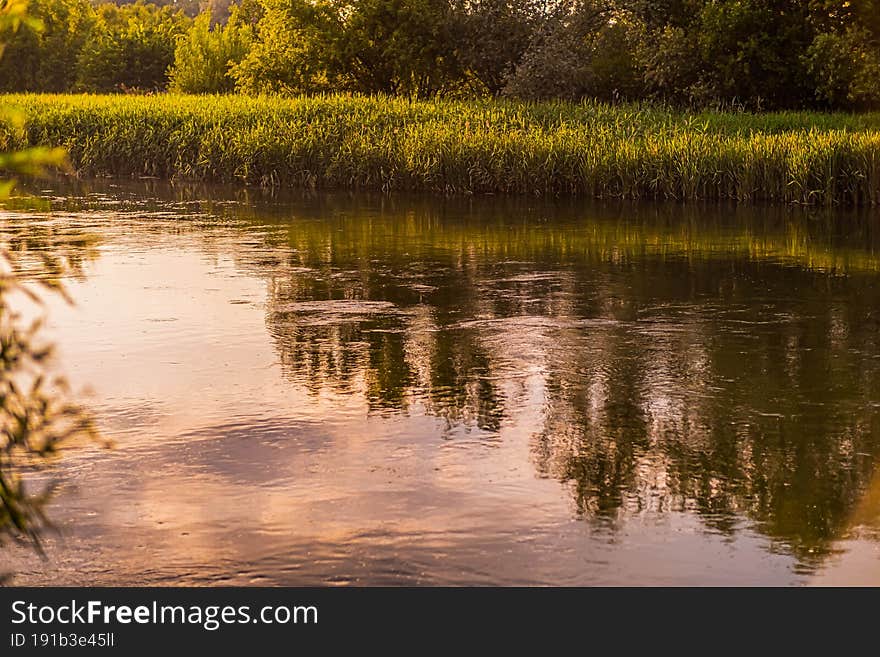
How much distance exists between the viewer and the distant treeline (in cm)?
3356

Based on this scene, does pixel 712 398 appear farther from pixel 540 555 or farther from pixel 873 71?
pixel 873 71

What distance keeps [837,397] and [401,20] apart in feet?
120

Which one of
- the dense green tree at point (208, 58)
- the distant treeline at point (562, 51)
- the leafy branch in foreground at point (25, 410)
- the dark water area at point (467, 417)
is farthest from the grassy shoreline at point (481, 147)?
the dense green tree at point (208, 58)

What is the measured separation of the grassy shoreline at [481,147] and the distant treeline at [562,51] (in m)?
4.33

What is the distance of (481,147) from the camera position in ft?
82.3

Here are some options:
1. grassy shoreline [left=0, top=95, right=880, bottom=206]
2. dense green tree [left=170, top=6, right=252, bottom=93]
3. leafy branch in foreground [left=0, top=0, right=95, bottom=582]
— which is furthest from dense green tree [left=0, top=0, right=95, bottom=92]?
→ leafy branch in foreground [left=0, top=0, right=95, bottom=582]

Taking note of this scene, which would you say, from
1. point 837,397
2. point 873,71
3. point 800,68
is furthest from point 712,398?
point 800,68

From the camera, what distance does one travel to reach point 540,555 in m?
5.75

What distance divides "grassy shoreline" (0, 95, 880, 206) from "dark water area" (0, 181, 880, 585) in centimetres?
698

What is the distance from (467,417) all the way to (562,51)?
99.8ft

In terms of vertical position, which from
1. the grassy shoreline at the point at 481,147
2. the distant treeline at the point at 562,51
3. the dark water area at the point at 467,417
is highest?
the distant treeline at the point at 562,51

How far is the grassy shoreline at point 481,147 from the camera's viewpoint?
74.9 ft

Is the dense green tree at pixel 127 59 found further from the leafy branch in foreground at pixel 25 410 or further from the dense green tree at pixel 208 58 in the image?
the leafy branch in foreground at pixel 25 410
